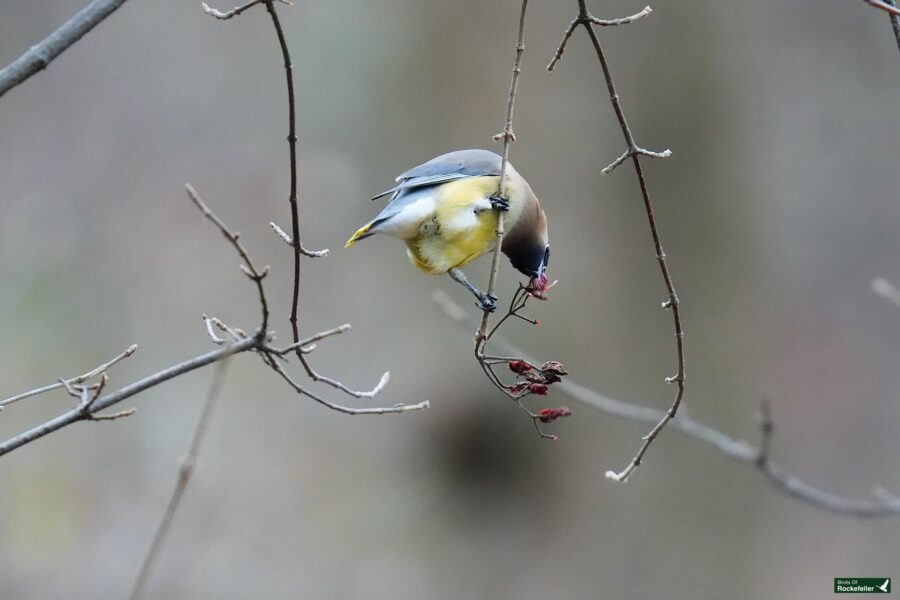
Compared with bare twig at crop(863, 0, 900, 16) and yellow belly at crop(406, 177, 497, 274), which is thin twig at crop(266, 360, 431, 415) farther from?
bare twig at crop(863, 0, 900, 16)

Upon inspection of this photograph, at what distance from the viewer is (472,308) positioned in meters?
5.66

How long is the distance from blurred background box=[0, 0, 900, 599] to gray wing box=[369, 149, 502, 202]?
2.74 metres

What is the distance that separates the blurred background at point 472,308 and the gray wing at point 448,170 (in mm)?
2740

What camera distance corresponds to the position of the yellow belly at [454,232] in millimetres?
2697

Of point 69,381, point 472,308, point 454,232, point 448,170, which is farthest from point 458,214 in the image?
point 472,308

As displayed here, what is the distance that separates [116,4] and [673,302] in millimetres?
1161

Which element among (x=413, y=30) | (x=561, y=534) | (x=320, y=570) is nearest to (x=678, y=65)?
(x=413, y=30)

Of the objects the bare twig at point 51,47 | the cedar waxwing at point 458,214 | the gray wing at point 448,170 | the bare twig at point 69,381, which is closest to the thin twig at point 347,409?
the bare twig at point 69,381

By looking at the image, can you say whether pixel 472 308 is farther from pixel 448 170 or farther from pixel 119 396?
pixel 119 396

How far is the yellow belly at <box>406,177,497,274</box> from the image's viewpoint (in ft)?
8.85

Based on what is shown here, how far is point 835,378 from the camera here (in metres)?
5.77

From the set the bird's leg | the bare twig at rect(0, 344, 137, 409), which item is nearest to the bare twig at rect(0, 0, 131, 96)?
the bare twig at rect(0, 344, 137, 409)

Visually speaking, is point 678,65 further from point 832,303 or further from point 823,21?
point 832,303

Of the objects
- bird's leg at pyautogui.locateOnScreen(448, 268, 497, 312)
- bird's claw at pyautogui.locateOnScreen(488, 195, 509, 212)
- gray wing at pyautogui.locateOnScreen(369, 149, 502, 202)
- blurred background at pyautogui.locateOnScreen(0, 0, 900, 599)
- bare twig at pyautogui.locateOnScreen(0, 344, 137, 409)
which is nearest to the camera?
bare twig at pyautogui.locateOnScreen(0, 344, 137, 409)
